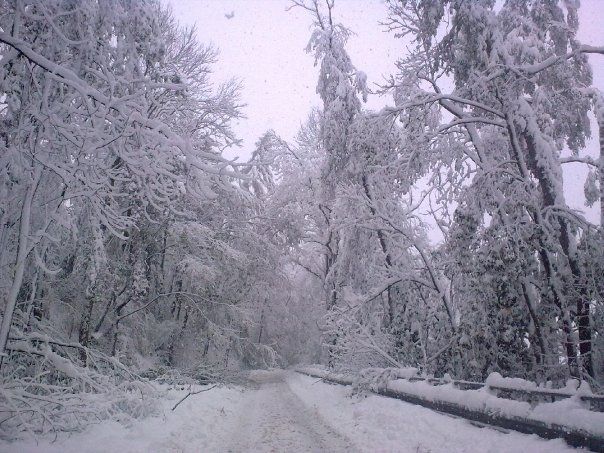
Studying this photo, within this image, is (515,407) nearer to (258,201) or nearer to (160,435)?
(160,435)

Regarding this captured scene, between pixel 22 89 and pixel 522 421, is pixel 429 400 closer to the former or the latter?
pixel 522 421

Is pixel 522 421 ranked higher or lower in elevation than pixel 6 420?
higher

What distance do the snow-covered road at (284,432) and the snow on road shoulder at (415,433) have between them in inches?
13.8

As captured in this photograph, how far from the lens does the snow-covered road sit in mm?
7035

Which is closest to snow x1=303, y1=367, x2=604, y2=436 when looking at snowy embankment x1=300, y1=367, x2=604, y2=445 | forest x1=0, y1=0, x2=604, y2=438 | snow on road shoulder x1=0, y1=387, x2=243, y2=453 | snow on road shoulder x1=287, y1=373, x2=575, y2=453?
snowy embankment x1=300, y1=367, x2=604, y2=445

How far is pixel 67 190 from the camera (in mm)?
4719

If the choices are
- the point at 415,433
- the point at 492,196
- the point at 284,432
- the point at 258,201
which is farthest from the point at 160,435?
the point at 492,196

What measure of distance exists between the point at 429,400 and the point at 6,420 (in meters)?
7.41

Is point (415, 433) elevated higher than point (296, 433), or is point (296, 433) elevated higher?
point (415, 433)

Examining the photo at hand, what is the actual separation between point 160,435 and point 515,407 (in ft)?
18.8

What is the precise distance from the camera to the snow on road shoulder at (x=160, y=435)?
16.3 feet

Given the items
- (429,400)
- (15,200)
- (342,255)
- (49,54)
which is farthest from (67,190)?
(342,255)

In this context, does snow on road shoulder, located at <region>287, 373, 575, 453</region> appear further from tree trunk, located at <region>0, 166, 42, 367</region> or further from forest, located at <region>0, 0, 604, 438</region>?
tree trunk, located at <region>0, 166, 42, 367</region>

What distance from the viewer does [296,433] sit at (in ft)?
27.3
